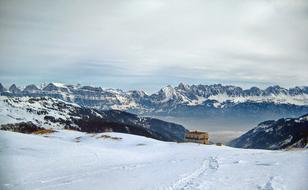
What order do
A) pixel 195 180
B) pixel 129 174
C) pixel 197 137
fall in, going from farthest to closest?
pixel 197 137 → pixel 129 174 → pixel 195 180

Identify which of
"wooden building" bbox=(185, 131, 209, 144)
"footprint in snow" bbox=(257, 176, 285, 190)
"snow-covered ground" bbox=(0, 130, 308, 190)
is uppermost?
"footprint in snow" bbox=(257, 176, 285, 190)

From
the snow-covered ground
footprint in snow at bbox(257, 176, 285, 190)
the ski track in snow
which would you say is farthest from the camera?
the snow-covered ground

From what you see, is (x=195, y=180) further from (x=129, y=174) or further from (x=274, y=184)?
(x=129, y=174)

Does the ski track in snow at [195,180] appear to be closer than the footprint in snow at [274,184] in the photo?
No

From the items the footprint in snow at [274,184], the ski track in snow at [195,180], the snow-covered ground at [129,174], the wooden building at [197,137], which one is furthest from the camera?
the wooden building at [197,137]

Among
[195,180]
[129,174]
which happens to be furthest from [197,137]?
[195,180]

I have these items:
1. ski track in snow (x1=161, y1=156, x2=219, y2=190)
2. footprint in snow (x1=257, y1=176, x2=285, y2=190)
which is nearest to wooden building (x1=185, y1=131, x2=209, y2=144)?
ski track in snow (x1=161, y1=156, x2=219, y2=190)

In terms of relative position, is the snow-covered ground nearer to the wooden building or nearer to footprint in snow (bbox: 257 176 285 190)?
footprint in snow (bbox: 257 176 285 190)

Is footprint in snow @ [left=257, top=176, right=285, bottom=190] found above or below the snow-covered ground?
above

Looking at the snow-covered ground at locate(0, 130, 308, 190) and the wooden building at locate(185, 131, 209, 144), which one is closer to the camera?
the snow-covered ground at locate(0, 130, 308, 190)

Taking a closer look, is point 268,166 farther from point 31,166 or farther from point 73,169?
point 31,166

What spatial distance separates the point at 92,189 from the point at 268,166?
50.9ft

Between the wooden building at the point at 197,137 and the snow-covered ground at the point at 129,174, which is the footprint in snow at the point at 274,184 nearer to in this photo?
the snow-covered ground at the point at 129,174

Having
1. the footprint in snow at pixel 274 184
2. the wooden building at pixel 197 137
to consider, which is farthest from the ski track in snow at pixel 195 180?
the wooden building at pixel 197 137
